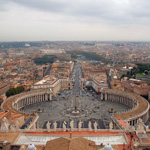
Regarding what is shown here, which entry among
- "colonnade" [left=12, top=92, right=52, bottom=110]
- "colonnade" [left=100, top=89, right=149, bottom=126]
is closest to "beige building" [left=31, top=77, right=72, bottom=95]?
"colonnade" [left=12, top=92, right=52, bottom=110]

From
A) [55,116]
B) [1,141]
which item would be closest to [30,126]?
[1,141]

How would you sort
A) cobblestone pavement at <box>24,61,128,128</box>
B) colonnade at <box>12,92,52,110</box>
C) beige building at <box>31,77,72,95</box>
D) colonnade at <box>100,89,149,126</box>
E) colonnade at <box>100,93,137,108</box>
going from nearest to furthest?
→ colonnade at <box>100,89,149,126</box> < cobblestone pavement at <box>24,61,128,128</box> < colonnade at <box>100,93,137,108</box> < colonnade at <box>12,92,52,110</box> < beige building at <box>31,77,72,95</box>

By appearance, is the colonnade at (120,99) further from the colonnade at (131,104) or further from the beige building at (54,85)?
the beige building at (54,85)

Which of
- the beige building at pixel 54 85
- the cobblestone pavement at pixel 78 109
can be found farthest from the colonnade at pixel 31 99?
the beige building at pixel 54 85

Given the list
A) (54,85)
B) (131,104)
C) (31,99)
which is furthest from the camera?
(54,85)

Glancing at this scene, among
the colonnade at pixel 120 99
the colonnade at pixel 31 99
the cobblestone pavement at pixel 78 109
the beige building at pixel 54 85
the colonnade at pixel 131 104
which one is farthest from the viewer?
the beige building at pixel 54 85

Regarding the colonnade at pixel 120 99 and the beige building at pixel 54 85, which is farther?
the beige building at pixel 54 85

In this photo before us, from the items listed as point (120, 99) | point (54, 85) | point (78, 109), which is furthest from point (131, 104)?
point (54, 85)

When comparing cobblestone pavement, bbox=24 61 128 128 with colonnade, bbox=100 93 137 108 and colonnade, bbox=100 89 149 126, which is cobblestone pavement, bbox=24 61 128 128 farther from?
colonnade, bbox=100 89 149 126

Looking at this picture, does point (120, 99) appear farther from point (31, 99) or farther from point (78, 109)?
point (31, 99)

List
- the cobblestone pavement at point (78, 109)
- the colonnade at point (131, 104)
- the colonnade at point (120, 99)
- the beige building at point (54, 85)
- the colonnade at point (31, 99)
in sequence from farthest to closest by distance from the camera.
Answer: the beige building at point (54, 85), the colonnade at point (31, 99), the colonnade at point (120, 99), the cobblestone pavement at point (78, 109), the colonnade at point (131, 104)

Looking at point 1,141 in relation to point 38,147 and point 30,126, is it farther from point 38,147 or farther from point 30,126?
point 30,126
